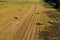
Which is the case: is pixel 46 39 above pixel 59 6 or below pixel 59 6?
above

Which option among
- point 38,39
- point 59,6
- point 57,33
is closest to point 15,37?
point 38,39

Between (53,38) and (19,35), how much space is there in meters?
0.89

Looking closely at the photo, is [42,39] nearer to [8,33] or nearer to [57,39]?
[57,39]

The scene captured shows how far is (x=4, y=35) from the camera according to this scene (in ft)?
16.8

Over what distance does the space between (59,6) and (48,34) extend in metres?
8.51

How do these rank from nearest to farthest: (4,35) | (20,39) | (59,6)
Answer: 1. (20,39)
2. (4,35)
3. (59,6)

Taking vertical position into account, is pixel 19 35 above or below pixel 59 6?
above

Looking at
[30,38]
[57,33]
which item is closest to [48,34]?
[57,33]

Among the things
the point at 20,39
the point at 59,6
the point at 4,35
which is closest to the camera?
the point at 20,39

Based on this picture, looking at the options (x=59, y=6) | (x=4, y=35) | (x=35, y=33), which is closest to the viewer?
(x=4, y=35)

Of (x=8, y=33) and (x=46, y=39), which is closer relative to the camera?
(x=46, y=39)

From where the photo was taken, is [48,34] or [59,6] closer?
[48,34]

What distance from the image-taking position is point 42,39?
482 centimetres

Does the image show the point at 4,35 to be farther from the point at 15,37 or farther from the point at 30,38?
the point at 30,38
